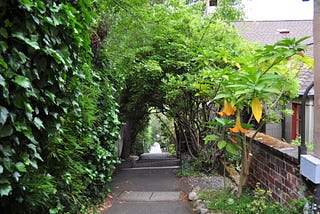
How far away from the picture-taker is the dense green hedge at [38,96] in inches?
70.8

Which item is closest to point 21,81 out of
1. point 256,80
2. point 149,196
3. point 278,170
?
point 256,80

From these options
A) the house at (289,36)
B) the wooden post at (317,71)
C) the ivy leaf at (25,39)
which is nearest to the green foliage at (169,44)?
the house at (289,36)

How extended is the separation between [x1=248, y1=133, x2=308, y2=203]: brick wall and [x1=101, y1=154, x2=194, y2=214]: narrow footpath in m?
1.26

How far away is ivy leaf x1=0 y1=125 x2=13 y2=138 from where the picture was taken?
1.75m

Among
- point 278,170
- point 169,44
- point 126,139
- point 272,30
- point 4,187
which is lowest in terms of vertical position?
point 126,139

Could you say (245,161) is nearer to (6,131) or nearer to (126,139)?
(6,131)

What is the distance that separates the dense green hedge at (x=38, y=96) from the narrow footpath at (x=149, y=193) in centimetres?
173

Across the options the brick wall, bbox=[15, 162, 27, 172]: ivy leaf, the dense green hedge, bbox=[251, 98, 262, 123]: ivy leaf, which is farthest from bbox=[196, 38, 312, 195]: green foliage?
bbox=[15, 162, 27, 172]: ivy leaf

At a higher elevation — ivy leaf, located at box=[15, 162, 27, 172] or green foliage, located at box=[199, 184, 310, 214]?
ivy leaf, located at box=[15, 162, 27, 172]

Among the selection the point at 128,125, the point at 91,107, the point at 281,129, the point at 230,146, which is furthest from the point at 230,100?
the point at 128,125

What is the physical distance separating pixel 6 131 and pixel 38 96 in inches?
15.2

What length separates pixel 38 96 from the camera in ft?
6.84

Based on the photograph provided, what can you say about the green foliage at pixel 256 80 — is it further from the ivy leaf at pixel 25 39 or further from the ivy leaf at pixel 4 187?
the ivy leaf at pixel 4 187

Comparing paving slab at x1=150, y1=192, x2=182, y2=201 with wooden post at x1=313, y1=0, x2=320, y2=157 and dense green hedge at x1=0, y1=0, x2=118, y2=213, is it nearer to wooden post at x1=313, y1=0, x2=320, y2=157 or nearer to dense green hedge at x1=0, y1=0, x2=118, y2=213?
dense green hedge at x1=0, y1=0, x2=118, y2=213
